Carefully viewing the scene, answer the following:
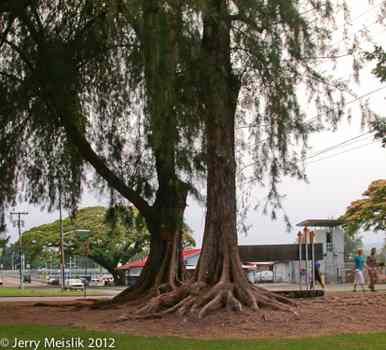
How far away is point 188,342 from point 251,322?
8.18 ft

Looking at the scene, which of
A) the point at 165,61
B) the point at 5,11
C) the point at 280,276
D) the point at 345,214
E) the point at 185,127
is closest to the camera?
the point at 165,61

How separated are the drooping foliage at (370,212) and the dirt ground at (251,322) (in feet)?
96.6

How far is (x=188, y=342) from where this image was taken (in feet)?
36.9

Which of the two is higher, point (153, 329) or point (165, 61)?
point (165, 61)

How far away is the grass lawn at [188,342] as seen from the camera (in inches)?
412

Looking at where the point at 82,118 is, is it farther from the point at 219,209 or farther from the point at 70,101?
the point at 219,209

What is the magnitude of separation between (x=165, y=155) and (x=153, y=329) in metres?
3.63

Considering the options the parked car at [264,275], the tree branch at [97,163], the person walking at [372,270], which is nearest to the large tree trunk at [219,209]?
the tree branch at [97,163]

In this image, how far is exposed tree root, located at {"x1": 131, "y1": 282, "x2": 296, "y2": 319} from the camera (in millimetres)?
14375

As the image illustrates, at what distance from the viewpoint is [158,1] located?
45.2 ft

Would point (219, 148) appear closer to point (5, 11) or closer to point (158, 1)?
point (158, 1)

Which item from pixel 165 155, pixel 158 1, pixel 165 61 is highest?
pixel 158 1

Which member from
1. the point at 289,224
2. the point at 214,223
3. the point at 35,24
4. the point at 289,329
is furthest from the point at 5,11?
the point at 289,329

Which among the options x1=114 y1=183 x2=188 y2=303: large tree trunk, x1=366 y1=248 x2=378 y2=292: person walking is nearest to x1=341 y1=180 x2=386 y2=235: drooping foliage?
x1=366 y1=248 x2=378 y2=292: person walking
